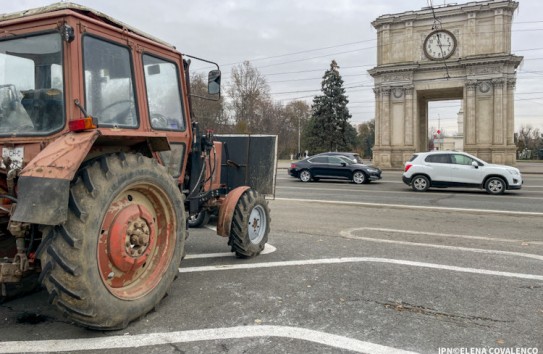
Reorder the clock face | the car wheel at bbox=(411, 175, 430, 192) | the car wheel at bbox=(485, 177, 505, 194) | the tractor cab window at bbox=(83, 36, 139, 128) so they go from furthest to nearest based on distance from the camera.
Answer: the clock face < the car wheel at bbox=(411, 175, 430, 192) < the car wheel at bbox=(485, 177, 505, 194) < the tractor cab window at bbox=(83, 36, 139, 128)

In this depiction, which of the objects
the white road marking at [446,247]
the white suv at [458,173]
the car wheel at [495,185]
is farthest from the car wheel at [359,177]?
the white road marking at [446,247]

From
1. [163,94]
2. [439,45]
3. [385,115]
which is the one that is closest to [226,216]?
[163,94]

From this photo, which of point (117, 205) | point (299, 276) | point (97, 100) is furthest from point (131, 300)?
point (299, 276)

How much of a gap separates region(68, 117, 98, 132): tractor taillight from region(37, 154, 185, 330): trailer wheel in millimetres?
263

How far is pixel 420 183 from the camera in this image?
17.2 metres

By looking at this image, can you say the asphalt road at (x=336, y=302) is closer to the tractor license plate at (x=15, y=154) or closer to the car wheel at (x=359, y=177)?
the tractor license plate at (x=15, y=154)

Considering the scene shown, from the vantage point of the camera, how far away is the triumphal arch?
3678 cm

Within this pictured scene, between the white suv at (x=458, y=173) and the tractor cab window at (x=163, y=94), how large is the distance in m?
14.4

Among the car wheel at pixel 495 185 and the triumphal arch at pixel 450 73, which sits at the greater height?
the triumphal arch at pixel 450 73

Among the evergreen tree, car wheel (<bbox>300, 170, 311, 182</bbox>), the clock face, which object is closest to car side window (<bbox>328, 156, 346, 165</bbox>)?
car wheel (<bbox>300, 170, 311, 182</bbox>)

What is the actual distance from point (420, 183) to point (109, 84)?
1554 cm

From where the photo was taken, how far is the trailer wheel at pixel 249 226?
5.36 meters

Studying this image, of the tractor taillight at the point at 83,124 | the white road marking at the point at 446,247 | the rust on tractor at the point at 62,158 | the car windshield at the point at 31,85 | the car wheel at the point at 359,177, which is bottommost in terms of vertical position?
the white road marking at the point at 446,247

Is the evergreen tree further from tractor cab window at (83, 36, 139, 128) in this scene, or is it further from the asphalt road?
tractor cab window at (83, 36, 139, 128)
